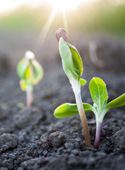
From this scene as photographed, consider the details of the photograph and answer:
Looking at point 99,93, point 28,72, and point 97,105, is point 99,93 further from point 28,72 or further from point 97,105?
point 28,72

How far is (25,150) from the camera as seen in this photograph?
4.57 ft

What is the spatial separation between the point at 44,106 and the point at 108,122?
3.49 ft

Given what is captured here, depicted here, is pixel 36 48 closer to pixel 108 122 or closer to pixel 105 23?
pixel 105 23

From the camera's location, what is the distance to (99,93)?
4.09 ft

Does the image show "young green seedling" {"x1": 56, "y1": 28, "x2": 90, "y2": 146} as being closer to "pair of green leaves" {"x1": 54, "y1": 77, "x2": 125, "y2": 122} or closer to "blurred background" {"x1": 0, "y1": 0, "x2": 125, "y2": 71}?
"pair of green leaves" {"x1": 54, "y1": 77, "x2": 125, "y2": 122}

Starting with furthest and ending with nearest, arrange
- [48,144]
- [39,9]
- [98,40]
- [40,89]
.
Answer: [39,9] < [98,40] < [40,89] < [48,144]

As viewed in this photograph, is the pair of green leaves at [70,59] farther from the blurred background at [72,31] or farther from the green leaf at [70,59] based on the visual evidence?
the blurred background at [72,31]

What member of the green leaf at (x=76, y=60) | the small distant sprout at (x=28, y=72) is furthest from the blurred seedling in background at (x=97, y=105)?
the small distant sprout at (x=28, y=72)

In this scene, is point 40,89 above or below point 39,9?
below

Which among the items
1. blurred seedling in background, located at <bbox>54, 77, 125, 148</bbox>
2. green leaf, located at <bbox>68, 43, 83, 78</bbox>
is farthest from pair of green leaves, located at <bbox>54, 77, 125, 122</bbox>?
green leaf, located at <bbox>68, 43, 83, 78</bbox>

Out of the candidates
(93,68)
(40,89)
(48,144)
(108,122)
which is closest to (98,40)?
(93,68)

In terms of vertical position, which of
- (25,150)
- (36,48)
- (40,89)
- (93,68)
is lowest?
(25,150)

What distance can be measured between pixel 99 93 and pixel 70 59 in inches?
12.0

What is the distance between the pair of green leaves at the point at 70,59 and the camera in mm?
1111
